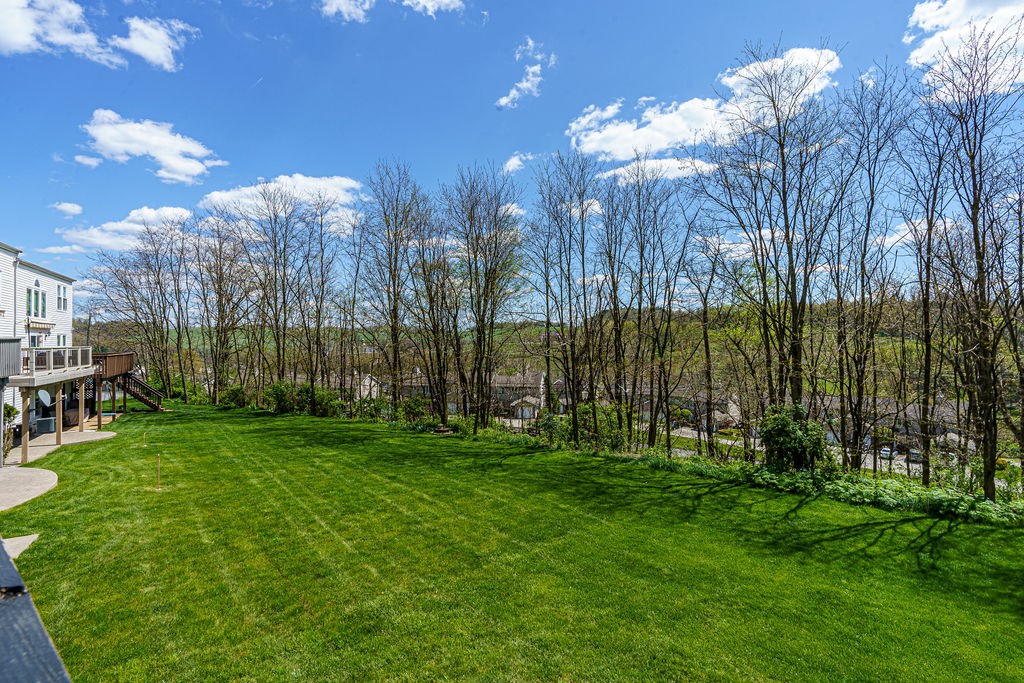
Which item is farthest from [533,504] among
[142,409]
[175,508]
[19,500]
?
[142,409]

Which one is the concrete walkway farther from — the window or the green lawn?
the window

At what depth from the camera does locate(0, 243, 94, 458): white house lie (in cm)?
1198

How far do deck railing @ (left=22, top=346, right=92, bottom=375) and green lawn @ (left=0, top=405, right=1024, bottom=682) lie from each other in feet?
13.8

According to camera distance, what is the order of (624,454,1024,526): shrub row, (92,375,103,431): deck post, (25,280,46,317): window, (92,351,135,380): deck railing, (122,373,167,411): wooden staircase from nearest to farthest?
(624,454,1024,526): shrub row → (92,375,103,431): deck post → (92,351,135,380): deck railing → (25,280,46,317): window → (122,373,167,411): wooden staircase

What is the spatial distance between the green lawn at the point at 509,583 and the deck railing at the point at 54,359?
4198mm

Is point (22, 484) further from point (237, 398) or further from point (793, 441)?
point (237, 398)

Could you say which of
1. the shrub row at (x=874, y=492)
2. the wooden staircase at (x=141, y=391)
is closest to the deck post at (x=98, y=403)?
the wooden staircase at (x=141, y=391)

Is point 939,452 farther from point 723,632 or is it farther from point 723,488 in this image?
point 723,632

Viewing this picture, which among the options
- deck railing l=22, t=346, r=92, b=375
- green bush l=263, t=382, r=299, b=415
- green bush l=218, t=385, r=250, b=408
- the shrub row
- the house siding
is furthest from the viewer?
green bush l=218, t=385, r=250, b=408

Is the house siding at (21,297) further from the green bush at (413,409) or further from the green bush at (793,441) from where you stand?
the green bush at (793,441)

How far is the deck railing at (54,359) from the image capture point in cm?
1191

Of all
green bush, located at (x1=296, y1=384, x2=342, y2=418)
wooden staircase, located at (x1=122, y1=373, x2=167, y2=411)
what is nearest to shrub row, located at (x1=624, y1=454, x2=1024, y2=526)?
green bush, located at (x1=296, y1=384, x2=342, y2=418)

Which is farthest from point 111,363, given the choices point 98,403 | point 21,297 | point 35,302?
point 35,302

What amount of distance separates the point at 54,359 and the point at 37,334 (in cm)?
812
